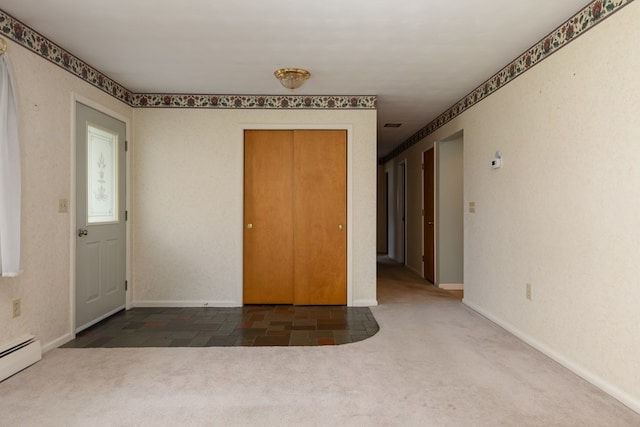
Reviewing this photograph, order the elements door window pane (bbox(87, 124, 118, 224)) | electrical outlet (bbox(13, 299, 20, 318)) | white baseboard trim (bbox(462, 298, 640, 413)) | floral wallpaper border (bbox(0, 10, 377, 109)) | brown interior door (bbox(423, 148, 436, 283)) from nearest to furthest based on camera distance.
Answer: white baseboard trim (bbox(462, 298, 640, 413))
electrical outlet (bbox(13, 299, 20, 318))
door window pane (bbox(87, 124, 118, 224))
floral wallpaper border (bbox(0, 10, 377, 109))
brown interior door (bbox(423, 148, 436, 283))

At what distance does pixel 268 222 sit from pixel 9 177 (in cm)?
245

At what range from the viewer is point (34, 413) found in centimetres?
207

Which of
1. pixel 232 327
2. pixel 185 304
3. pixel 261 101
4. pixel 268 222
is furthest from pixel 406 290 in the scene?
pixel 261 101

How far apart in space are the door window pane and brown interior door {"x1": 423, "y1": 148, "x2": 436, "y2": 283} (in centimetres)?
414

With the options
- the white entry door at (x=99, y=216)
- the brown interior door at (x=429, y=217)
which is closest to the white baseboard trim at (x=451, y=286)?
the brown interior door at (x=429, y=217)

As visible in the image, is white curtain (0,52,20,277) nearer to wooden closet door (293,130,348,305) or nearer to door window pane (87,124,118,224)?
door window pane (87,124,118,224)

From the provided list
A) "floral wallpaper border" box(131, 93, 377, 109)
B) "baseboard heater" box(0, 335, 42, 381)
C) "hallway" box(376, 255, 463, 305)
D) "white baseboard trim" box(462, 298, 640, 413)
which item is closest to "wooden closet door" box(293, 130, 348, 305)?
"floral wallpaper border" box(131, 93, 377, 109)

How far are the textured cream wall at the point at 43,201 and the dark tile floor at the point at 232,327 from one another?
0.41 meters

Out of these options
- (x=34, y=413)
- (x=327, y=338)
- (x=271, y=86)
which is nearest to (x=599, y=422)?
(x=327, y=338)

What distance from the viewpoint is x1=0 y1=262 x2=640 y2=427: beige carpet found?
2.03 metres

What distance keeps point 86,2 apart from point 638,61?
3.28m

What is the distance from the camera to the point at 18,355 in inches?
103

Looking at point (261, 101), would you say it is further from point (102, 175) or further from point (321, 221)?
point (102, 175)

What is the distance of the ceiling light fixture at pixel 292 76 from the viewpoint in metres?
3.51
